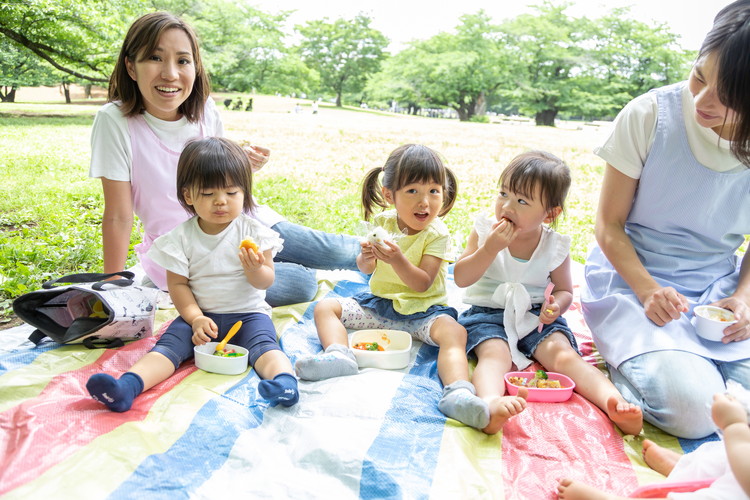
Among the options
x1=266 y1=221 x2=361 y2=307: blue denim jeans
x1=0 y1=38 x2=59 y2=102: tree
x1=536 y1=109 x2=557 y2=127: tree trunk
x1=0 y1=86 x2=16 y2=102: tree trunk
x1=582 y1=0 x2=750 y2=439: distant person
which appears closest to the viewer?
x1=582 y1=0 x2=750 y2=439: distant person

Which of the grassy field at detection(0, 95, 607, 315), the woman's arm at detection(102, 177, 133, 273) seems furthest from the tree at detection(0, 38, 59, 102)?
the woman's arm at detection(102, 177, 133, 273)

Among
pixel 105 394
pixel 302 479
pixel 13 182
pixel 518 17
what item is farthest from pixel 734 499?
pixel 518 17

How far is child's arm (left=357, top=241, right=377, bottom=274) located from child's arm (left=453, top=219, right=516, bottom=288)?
0.29 m

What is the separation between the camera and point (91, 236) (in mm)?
3604

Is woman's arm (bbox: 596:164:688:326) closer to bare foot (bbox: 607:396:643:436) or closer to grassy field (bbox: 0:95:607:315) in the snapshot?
bare foot (bbox: 607:396:643:436)

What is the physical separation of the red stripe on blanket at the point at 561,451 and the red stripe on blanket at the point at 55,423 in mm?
1004

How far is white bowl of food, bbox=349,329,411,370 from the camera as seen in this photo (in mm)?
2027

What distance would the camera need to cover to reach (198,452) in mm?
1518

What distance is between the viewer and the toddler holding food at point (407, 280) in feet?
6.46

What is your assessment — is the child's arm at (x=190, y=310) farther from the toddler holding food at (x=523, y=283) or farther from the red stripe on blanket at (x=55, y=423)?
the toddler holding food at (x=523, y=283)

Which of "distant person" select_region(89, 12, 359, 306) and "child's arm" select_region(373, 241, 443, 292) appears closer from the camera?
"child's arm" select_region(373, 241, 443, 292)

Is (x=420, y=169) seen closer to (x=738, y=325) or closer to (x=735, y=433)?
(x=738, y=325)

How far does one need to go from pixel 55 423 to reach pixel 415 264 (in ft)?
4.01

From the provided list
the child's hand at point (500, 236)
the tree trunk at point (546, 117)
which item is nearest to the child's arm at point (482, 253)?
the child's hand at point (500, 236)
